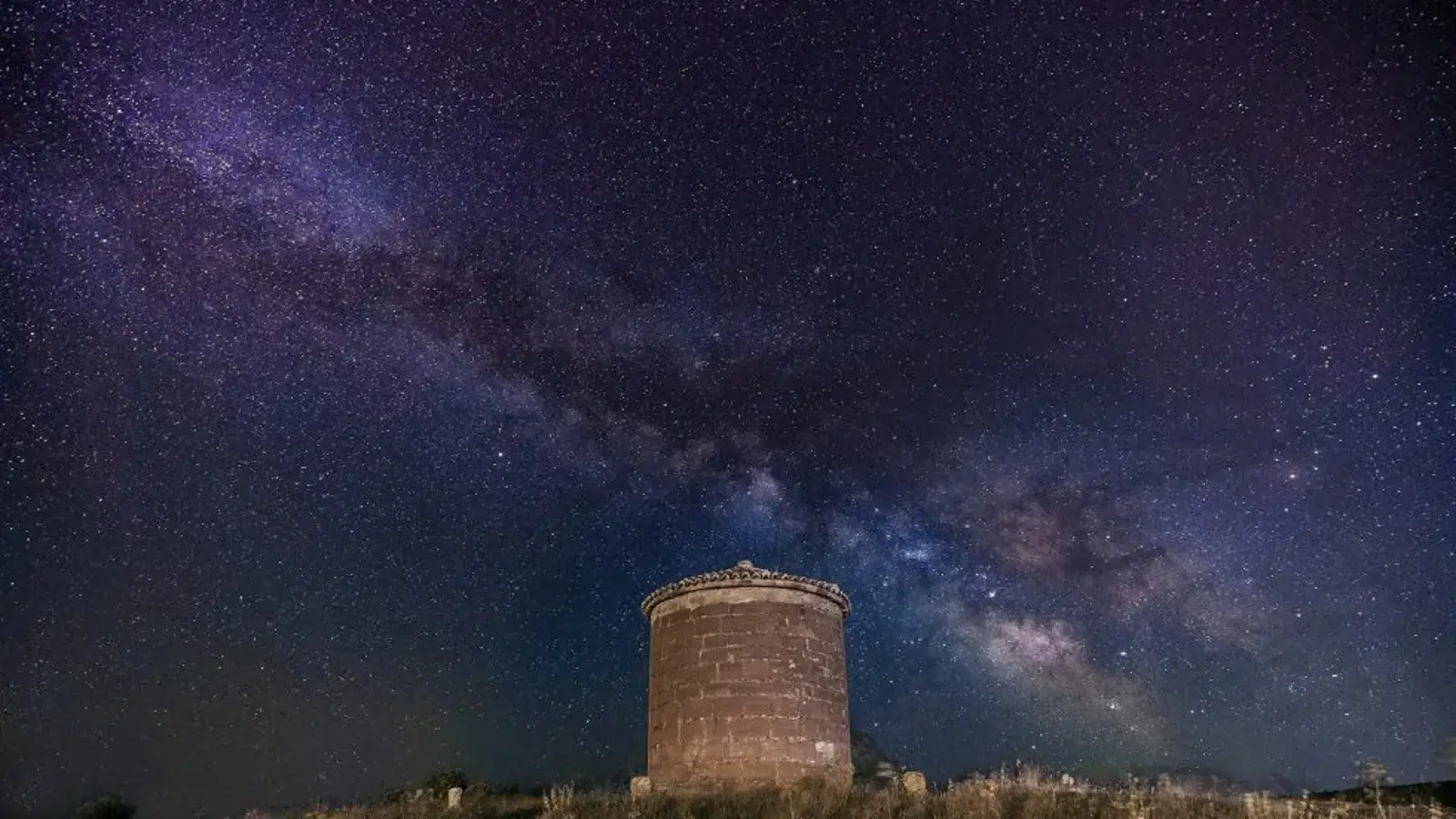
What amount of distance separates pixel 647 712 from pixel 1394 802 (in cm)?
1331

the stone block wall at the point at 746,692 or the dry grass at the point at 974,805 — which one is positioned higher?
the stone block wall at the point at 746,692

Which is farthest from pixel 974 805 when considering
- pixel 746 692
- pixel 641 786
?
pixel 641 786

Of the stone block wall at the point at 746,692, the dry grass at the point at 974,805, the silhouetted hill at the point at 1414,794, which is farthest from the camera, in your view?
the stone block wall at the point at 746,692

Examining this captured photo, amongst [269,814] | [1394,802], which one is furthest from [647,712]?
[1394,802]

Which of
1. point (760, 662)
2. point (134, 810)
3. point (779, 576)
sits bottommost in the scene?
point (134, 810)

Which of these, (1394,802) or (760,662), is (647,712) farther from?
(1394,802)

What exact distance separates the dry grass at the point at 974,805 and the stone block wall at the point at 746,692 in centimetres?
124

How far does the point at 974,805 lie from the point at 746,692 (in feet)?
18.8

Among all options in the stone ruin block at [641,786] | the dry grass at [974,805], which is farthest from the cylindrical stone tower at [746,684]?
the dry grass at [974,805]

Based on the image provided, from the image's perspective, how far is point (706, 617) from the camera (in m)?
17.8

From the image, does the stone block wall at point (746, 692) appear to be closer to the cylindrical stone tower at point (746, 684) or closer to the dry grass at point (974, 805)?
the cylindrical stone tower at point (746, 684)

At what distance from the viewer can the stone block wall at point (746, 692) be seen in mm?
→ 16500

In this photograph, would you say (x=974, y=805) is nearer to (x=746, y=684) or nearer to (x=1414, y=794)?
(x=746, y=684)

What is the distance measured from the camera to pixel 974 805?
1209cm
